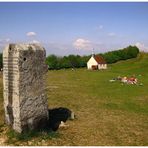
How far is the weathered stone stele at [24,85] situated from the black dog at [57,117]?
0.90m

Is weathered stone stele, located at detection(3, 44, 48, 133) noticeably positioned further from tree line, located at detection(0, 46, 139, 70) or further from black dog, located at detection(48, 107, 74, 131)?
tree line, located at detection(0, 46, 139, 70)

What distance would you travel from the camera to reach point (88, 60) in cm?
9169

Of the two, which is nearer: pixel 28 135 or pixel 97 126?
pixel 28 135

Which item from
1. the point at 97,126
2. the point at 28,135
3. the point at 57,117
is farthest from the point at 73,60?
the point at 28,135

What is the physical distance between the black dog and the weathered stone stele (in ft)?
2.94

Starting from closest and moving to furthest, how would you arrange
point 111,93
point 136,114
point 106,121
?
point 106,121, point 136,114, point 111,93

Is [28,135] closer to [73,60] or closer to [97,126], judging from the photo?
[97,126]

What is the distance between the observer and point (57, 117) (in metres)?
17.8

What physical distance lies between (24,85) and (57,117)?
4321 mm

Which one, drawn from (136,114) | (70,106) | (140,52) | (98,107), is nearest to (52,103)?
(70,106)

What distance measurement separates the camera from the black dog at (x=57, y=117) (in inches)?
638

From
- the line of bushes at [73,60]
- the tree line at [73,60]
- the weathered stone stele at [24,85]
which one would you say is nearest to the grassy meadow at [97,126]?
the weathered stone stele at [24,85]

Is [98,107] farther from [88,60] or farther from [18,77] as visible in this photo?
[88,60]

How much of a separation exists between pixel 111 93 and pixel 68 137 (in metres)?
16.3
